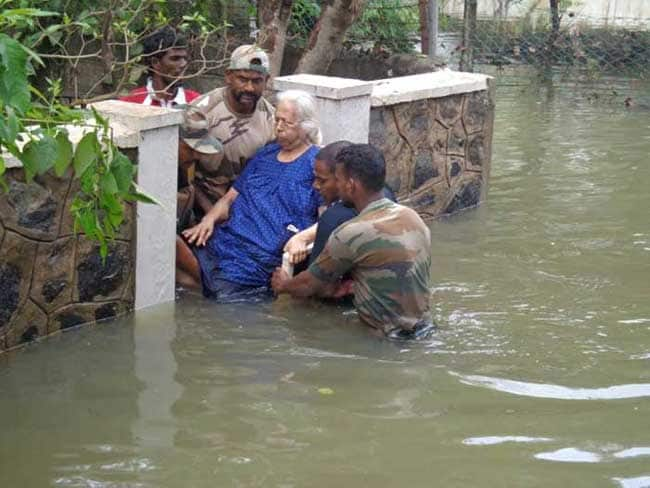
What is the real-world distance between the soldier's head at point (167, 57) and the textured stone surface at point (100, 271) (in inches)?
52.2

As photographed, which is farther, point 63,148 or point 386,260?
point 386,260

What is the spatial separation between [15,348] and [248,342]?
1167 mm

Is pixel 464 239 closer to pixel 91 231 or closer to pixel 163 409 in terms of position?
pixel 163 409

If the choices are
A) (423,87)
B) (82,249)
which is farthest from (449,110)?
(82,249)

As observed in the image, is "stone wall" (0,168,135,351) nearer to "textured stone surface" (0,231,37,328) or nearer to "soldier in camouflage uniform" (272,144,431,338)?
"textured stone surface" (0,231,37,328)

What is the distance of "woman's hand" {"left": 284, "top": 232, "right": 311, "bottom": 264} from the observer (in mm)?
6996

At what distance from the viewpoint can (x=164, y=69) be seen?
25.1ft

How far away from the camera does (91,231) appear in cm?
400

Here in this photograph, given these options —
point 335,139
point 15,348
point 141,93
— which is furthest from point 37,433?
point 335,139

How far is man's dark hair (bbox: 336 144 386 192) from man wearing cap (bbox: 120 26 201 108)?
1503 mm

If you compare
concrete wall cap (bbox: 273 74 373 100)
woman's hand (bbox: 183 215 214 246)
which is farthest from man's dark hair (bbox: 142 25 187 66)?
woman's hand (bbox: 183 215 214 246)

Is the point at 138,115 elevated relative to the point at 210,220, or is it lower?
elevated

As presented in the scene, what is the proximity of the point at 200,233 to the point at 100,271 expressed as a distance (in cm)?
88

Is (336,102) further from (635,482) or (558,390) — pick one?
(635,482)
